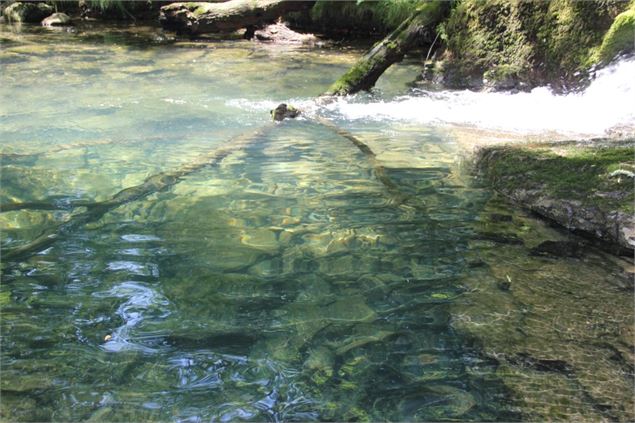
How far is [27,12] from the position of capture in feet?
56.4

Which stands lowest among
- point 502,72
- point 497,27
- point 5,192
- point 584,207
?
point 5,192

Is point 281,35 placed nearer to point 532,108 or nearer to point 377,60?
point 377,60

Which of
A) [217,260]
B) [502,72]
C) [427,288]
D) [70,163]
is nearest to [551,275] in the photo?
[427,288]

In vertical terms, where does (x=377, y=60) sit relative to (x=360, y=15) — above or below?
below

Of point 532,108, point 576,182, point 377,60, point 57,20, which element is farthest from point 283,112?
point 57,20

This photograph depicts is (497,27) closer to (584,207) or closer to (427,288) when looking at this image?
(584,207)

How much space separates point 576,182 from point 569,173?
0.50 ft

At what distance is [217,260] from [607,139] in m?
3.78

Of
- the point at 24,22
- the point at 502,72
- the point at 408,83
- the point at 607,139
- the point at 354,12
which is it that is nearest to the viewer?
the point at 607,139

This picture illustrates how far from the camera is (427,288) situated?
3055mm

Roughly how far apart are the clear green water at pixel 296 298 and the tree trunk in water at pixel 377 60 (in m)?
2.27

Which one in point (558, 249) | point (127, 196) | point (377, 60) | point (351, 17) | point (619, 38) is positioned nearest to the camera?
point (558, 249)

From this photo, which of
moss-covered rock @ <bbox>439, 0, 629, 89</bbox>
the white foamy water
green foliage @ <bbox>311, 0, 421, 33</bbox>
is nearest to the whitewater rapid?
the white foamy water

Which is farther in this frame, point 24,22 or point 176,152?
point 24,22
